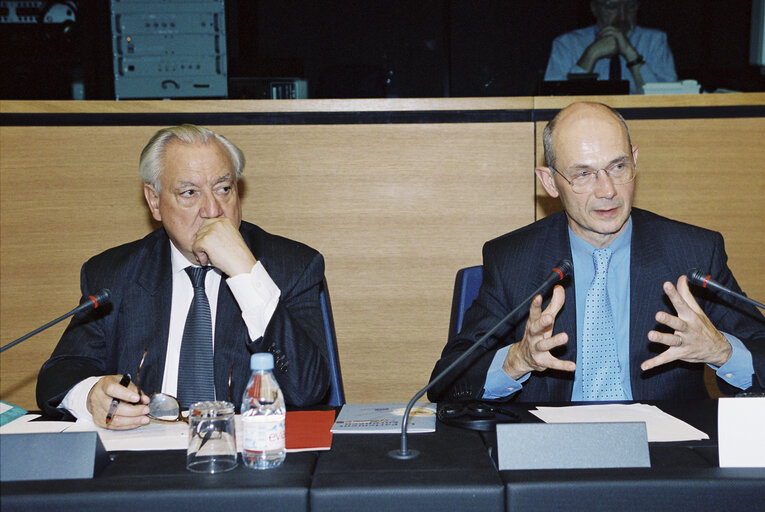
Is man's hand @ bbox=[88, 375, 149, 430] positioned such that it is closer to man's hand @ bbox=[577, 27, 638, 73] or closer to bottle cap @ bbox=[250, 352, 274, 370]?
bottle cap @ bbox=[250, 352, 274, 370]

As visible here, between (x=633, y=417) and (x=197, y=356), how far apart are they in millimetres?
981

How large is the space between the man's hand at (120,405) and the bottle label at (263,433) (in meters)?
0.33

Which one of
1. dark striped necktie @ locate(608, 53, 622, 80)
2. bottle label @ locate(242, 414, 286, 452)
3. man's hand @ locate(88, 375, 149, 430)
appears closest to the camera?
bottle label @ locate(242, 414, 286, 452)

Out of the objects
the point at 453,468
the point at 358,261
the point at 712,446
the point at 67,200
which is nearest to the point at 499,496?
the point at 453,468

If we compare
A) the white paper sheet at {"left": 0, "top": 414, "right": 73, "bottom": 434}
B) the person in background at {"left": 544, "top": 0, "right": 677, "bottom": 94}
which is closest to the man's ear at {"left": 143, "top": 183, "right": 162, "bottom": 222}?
the white paper sheet at {"left": 0, "top": 414, "right": 73, "bottom": 434}

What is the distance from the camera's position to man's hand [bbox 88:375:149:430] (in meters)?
1.40

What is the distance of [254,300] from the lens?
5.51 ft

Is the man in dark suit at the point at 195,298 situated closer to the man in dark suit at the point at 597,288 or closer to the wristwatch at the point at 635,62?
the man in dark suit at the point at 597,288

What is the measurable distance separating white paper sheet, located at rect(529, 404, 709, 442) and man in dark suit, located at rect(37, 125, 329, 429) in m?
0.56

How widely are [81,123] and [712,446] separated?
2.14 metres

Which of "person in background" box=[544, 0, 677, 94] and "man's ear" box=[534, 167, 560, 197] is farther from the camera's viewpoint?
"person in background" box=[544, 0, 677, 94]

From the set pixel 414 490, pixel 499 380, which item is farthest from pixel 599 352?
pixel 414 490

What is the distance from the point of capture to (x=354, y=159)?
2.53 m

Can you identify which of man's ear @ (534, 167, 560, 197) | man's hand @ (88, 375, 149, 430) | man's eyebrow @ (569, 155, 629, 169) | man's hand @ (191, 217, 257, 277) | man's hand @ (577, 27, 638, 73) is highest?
man's hand @ (577, 27, 638, 73)
